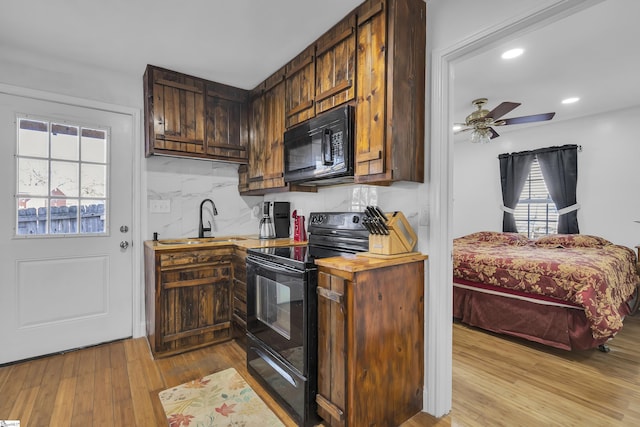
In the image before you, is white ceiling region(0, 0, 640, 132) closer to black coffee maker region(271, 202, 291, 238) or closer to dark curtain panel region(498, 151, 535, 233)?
black coffee maker region(271, 202, 291, 238)

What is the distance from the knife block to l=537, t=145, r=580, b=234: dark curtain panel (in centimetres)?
402

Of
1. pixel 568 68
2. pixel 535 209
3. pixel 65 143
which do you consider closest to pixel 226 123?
pixel 65 143

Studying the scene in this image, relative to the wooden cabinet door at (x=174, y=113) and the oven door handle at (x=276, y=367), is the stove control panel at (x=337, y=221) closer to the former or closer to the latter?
the oven door handle at (x=276, y=367)

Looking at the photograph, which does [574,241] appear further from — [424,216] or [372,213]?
[372,213]

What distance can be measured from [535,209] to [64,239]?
239 inches

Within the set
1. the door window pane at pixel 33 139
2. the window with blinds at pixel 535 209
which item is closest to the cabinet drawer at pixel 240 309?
the door window pane at pixel 33 139

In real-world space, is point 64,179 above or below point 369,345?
above

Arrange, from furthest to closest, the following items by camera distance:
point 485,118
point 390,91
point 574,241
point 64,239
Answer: point 574,241 → point 485,118 → point 64,239 → point 390,91

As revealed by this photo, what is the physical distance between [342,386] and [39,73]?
3.26 metres

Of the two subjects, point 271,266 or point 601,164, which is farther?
point 601,164

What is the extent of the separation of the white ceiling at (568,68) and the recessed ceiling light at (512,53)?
4 cm

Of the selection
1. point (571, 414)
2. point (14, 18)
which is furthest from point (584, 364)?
point (14, 18)

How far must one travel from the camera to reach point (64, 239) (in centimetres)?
255

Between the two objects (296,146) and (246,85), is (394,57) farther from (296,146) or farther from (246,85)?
(246,85)
